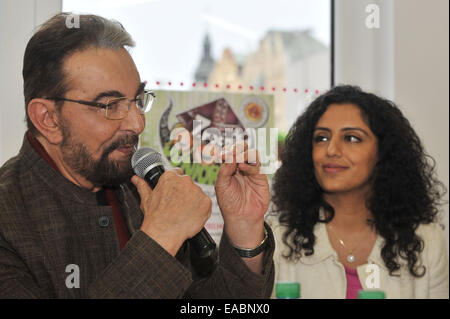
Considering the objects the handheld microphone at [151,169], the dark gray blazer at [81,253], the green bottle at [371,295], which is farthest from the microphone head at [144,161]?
the green bottle at [371,295]

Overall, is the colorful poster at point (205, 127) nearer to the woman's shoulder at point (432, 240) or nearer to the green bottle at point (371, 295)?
the green bottle at point (371, 295)

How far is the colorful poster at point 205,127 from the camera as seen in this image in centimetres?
116

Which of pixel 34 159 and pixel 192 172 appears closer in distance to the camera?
pixel 34 159

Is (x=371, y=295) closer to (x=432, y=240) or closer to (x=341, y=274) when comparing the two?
(x=341, y=274)

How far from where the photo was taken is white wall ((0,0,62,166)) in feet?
3.17

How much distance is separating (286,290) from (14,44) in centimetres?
85

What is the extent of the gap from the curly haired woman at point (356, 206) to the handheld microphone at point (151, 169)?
69 centimetres

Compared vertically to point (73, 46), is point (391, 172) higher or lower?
lower

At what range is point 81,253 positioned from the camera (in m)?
0.88

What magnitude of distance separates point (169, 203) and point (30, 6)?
1.60 ft

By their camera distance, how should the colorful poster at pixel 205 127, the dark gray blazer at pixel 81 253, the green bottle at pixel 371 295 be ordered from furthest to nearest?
the green bottle at pixel 371 295, the colorful poster at pixel 205 127, the dark gray blazer at pixel 81 253
